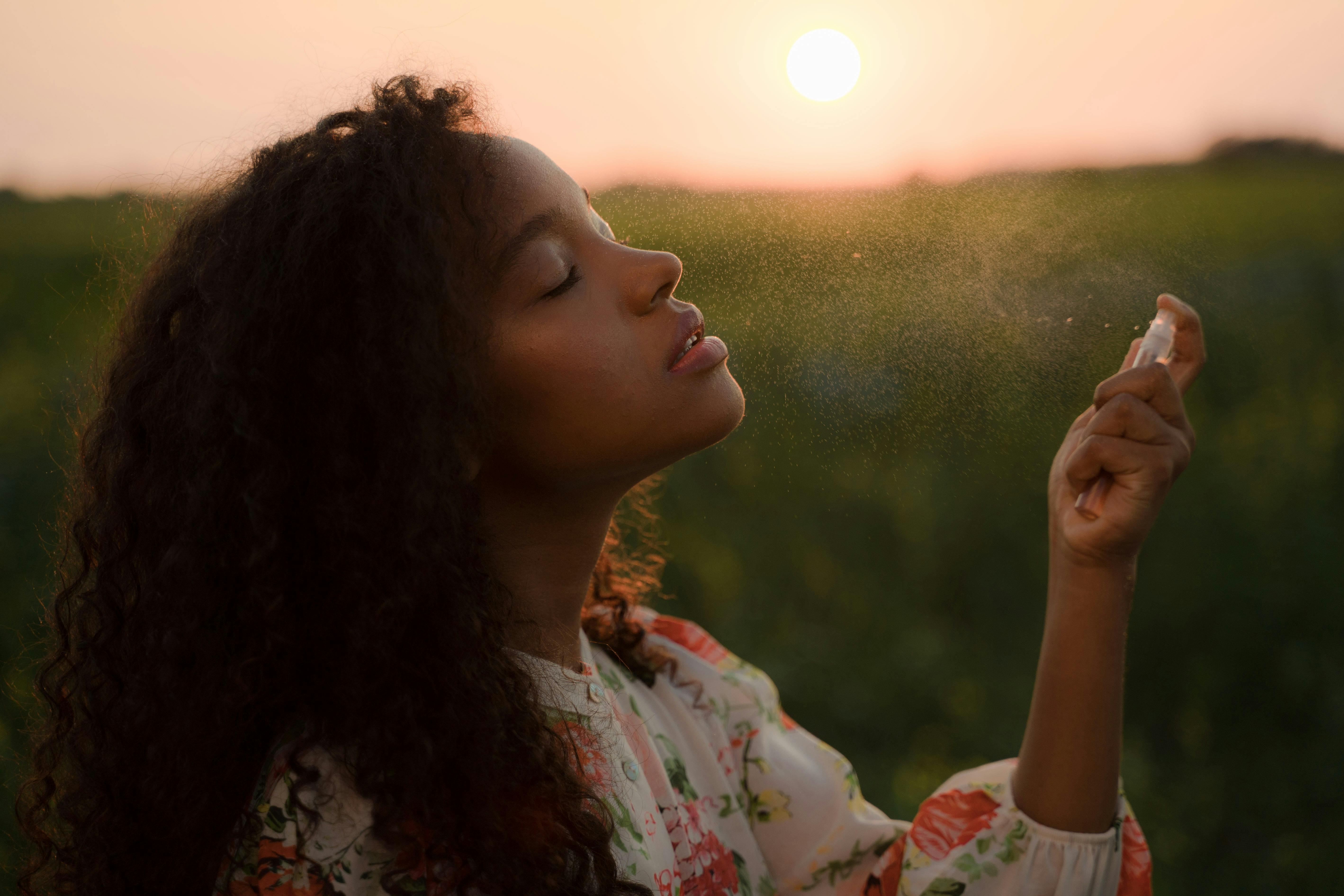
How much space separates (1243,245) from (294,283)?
55.5 inches

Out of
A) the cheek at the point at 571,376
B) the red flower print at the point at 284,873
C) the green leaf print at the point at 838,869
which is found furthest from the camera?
the green leaf print at the point at 838,869

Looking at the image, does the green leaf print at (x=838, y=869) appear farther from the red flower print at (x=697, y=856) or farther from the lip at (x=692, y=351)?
the lip at (x=692, y=351)

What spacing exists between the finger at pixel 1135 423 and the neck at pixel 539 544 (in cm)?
44

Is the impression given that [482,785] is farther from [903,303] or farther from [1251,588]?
[1251,588]

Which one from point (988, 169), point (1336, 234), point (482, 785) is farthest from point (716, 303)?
point (1336, 234)

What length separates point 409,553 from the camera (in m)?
0.79

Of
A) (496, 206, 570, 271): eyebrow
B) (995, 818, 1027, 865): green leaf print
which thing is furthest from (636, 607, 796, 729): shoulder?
(496, 206, 570, 271): eyebrow

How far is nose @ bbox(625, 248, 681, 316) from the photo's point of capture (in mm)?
858

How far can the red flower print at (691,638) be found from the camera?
1170 millimetres

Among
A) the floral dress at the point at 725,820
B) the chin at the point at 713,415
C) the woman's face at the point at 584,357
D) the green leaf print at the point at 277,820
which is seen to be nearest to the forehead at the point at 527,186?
the woman's face at the point at 584,357

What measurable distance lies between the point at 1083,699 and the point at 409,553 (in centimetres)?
63

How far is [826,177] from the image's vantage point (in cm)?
107

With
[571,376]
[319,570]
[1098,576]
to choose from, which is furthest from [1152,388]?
[319,570]

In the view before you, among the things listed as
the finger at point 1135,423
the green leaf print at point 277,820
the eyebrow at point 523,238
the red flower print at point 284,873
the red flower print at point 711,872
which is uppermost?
the eyebrow at point 523,238
